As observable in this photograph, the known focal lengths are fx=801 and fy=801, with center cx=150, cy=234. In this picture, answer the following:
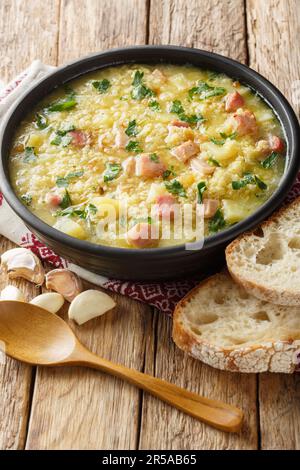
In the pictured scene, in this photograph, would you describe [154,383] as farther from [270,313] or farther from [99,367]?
[270,313]

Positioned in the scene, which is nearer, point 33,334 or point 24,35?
point 33,334

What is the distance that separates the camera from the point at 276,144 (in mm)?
4316

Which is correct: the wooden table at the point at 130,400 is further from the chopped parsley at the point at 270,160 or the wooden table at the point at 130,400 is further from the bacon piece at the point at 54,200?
the chopped parsley at the point at 270,160

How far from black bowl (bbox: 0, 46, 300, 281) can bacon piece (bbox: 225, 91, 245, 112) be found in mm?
150

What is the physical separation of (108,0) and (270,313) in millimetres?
3102

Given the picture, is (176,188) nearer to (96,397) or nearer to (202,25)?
(96,397)

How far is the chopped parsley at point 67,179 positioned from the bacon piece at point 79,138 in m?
0.21

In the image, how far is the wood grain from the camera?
5648 millimetres

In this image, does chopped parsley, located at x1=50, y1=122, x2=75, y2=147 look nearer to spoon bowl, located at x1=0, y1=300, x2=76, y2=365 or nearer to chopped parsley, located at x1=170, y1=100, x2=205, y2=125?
chopped parsley, located at x1=170, y1=100, x2=205, y2=125

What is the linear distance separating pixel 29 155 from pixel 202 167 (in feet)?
3.17

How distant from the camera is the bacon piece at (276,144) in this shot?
A: 4309mm

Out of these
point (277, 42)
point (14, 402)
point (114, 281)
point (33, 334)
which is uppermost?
point (277, 42)

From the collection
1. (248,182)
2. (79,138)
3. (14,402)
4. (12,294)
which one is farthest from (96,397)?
(79,138)

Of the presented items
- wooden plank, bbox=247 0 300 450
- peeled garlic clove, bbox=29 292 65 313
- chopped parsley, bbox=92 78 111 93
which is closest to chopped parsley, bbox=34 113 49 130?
chopped parsley, bbox=92 78 111 93
